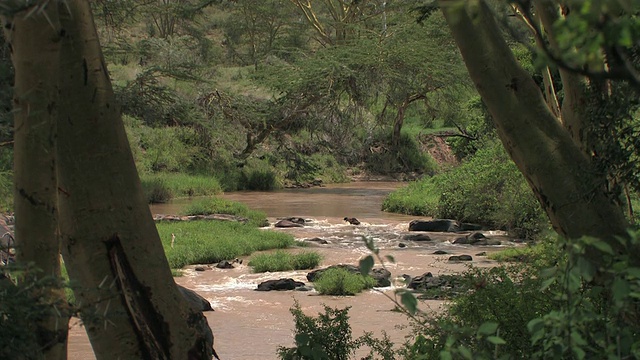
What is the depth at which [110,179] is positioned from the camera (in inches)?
151

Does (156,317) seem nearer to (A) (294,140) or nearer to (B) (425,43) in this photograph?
(B) (425,43)

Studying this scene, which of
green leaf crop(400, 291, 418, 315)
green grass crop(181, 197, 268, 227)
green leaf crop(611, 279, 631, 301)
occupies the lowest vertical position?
green grass crop(181, 197, 268, 227)

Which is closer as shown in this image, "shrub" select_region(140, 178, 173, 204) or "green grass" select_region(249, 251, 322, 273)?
"green grass" select_region(249, 251, 322, 273)

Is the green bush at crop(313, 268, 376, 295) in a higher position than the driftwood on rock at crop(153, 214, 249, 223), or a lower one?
lower

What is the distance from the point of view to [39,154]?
10.0 feet

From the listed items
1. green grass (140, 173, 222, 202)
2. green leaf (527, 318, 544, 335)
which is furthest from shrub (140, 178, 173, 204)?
green leaf (527, 318, 544, 335)

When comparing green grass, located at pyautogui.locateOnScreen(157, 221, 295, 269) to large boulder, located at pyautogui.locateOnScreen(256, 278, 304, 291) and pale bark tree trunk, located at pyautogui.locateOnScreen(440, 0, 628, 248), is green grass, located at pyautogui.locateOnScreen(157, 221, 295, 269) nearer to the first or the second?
large boulder, located at pyautogui.locateOnScreen(256, 278, 304, 291)

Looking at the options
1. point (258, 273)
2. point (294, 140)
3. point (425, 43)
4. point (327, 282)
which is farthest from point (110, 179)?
point (294, 140)

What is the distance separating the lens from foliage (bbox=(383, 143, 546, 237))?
15970mm

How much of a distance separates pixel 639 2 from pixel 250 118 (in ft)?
69.9

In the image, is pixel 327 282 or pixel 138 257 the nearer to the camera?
pixel 138 257

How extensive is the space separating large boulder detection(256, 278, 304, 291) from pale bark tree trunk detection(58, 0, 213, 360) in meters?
7.51

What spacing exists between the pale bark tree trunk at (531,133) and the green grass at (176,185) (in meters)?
18.1

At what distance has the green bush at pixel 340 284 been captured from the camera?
→ 1098cm
